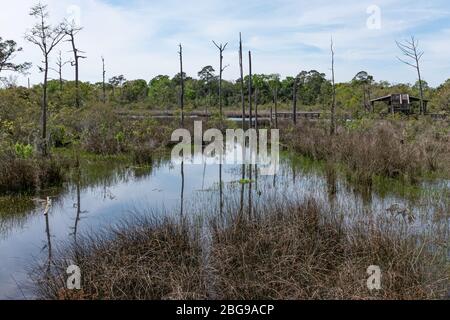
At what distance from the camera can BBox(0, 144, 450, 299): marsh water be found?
612cm

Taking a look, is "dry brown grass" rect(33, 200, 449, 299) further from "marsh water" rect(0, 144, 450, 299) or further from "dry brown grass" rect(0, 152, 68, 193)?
"dry brown grass" rect(0, 152, 68, 193)

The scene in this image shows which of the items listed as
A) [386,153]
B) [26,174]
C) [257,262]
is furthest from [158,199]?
[386,153]

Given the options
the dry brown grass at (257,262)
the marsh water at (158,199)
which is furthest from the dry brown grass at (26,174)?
the dry brown grass at (257,262)

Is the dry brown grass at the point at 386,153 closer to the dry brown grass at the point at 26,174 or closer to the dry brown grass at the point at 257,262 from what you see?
the dry brown grass at the point at 257,262

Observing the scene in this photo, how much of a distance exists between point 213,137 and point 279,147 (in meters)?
4.11

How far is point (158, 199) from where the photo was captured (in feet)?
28.5

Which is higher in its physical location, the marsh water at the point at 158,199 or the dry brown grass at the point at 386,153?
the dry brown grass at the point at 386,153

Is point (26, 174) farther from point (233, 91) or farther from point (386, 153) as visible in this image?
point (233, 91)

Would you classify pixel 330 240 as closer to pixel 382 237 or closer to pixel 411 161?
pixel 382 237

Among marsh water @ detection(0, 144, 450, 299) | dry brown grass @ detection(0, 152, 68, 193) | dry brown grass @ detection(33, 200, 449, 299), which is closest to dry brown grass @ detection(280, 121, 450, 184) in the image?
marsh water @ detection(0, 144, 450, 299)

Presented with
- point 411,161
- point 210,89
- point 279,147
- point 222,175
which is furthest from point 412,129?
point 210,89

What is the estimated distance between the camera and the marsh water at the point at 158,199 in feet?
20.1

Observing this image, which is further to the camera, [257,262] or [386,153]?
[386,153]

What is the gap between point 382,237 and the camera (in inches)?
178
